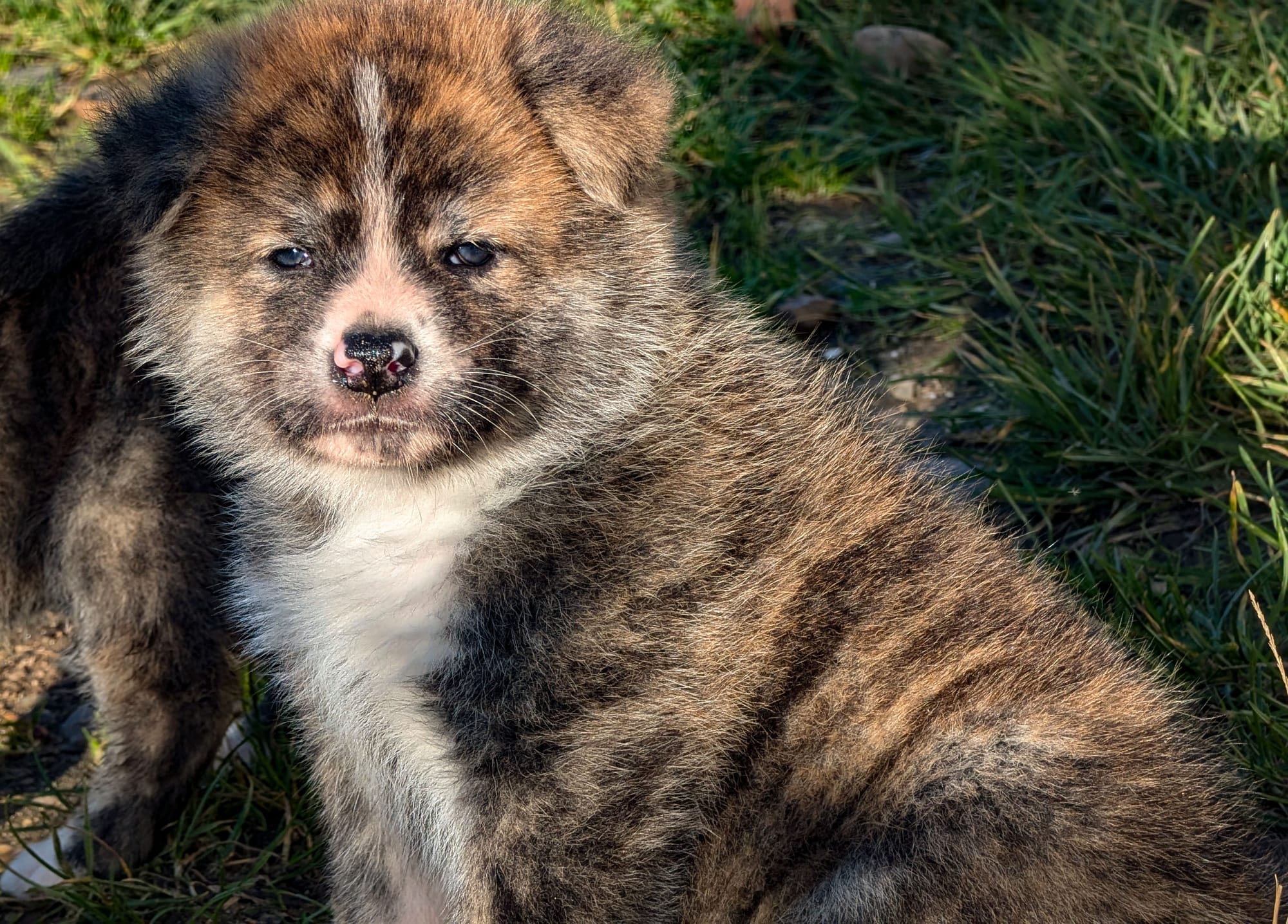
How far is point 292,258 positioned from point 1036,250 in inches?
127

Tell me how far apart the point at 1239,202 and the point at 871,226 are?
1.37m

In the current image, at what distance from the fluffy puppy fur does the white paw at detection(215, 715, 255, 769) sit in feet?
0.40

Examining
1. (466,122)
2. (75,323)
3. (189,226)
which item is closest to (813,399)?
(466,122)

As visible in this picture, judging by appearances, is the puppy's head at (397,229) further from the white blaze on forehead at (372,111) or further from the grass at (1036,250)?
the grass at (1036,250)

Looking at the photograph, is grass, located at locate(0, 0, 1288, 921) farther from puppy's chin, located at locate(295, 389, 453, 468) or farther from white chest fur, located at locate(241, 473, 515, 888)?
puppy's chin, located at locate(295, 389, 453, 468)

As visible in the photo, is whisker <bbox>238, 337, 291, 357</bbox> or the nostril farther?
whisker <bbox>238, 337, 291, 357</bbox>

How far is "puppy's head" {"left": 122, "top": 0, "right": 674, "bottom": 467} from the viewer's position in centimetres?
286

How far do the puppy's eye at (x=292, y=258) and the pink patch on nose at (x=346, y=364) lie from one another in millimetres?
227

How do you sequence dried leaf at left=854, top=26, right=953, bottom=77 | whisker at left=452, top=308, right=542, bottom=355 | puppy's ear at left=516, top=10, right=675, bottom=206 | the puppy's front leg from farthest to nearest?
dried leaf at left=854, top=26, right=953, bottom=77, the puppy's front leg, puppy's ear at left=516, top=10, right=675, bottom=206, whisker at left=452, top=308, right=542, bottom=355

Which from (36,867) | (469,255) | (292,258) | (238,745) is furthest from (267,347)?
(36,867)

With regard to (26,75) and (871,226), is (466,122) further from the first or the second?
(26,75)

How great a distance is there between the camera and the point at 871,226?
5.75 m

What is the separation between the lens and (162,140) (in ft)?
10.0

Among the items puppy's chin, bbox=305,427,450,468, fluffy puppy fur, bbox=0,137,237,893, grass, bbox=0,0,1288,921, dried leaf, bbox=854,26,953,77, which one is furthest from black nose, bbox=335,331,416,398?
dried leaf, bbox=854,26,953,77
